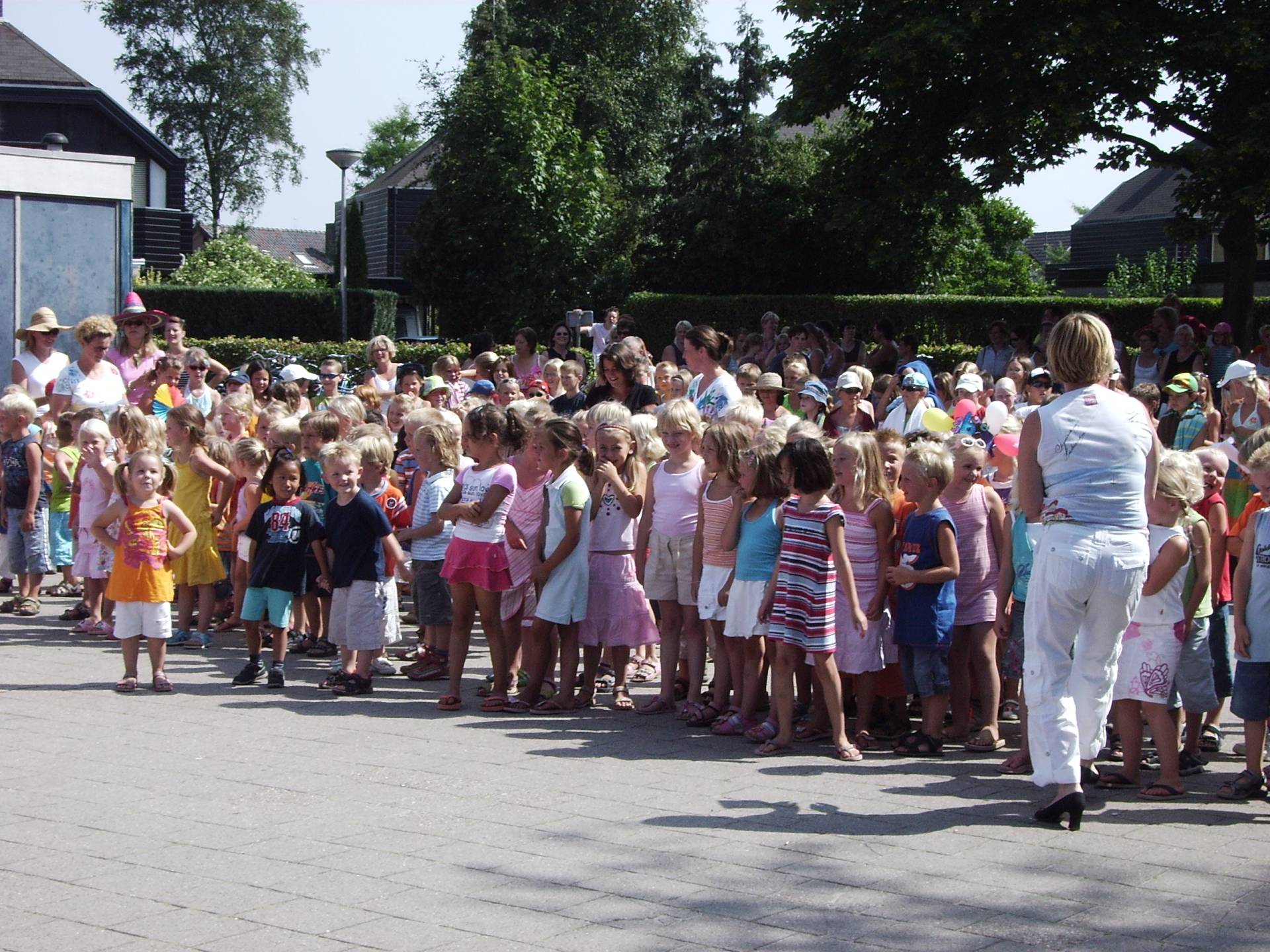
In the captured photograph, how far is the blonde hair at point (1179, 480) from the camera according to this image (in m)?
6.34

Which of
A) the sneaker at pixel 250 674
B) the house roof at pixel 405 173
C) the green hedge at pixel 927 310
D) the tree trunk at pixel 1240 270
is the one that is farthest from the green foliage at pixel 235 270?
the sneaker at pixel 250 674

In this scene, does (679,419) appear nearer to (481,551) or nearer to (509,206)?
(481,551)

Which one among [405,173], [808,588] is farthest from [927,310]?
[405,173]

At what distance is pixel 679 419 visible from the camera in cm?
806

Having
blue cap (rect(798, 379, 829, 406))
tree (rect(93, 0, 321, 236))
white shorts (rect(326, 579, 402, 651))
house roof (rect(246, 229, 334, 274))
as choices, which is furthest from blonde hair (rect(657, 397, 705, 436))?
house roof (rect(246, 229, 334, 274))

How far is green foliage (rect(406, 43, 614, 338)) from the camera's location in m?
38.7

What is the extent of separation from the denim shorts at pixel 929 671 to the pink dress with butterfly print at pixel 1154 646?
0.93m

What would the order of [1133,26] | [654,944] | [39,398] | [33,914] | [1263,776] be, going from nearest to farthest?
[654,944] → [33,914] → [1263,776] → [39,398] → [1133,26]

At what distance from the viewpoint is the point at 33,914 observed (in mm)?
4691

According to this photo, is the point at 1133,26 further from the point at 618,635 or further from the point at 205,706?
the point at 205,706

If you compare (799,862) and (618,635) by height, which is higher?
(618,635)

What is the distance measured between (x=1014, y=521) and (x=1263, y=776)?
1.77 metres

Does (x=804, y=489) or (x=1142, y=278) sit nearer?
(x=804, y=489)

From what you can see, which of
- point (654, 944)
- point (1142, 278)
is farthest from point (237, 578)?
point (1142, 278)
